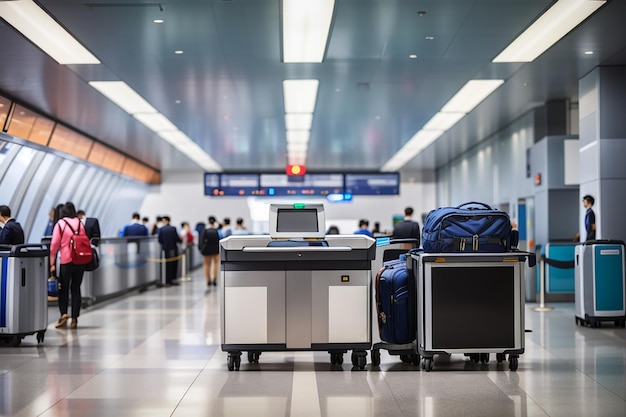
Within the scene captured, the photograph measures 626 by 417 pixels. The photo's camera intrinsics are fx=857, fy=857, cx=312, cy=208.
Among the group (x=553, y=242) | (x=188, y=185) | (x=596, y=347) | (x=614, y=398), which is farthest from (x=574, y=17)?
(x=188, y=185)

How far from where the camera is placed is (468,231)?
7.83 m

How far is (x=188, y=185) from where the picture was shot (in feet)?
116

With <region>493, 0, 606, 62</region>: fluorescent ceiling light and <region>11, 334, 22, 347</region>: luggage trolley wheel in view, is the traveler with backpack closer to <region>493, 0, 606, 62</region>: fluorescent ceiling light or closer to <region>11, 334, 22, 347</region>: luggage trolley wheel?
<region>11, 334, 22, 347</region>: luggage trolley wheel

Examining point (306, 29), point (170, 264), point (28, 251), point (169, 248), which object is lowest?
point (170, 264)

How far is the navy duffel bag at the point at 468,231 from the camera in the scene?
25.6 feet

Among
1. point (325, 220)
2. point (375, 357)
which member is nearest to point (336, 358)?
point (375, 357)

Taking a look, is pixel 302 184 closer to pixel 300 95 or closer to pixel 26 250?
pixel 300 95

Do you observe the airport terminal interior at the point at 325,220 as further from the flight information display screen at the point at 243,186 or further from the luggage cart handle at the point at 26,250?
the flight information display screen at the point at 243,186

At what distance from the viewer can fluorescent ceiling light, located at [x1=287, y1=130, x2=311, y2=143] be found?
21875 millimetres

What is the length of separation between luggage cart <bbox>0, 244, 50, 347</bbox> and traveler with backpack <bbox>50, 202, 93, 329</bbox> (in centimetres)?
145

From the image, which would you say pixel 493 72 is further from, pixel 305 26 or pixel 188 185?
pixel 188 185

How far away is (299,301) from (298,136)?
14952mm

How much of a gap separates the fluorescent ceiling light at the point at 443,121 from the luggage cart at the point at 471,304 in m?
Result: 11.3

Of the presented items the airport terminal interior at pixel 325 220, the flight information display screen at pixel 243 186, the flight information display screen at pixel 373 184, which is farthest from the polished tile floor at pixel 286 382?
the flight information display screen at pixel 373 184
